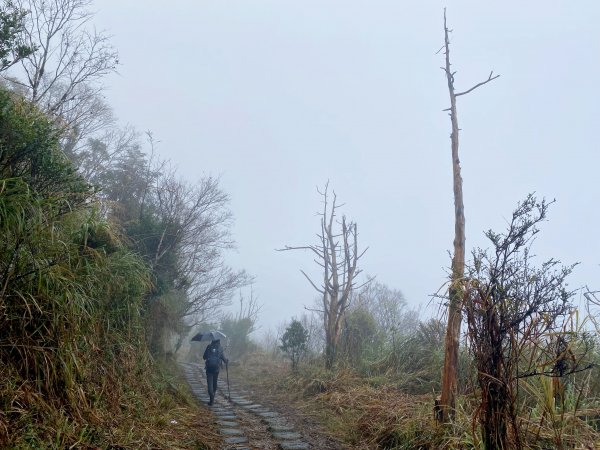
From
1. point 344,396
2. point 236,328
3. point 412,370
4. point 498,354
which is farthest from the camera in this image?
point 236,328

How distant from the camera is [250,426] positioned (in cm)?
836

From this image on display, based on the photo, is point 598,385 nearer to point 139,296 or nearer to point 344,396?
point 344,396

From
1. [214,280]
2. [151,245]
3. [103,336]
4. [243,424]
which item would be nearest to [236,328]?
[214,280]

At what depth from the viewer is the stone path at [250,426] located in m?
7.08

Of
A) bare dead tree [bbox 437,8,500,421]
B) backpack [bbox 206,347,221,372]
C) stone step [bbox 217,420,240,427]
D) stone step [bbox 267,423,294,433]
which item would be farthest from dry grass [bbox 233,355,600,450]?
backpack [bbox 206,347,221,372]

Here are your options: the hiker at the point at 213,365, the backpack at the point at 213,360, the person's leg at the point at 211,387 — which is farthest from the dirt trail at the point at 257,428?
the backpack at the point at 213,360

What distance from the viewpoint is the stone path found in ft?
23.2

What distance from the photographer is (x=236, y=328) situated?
27.5 m

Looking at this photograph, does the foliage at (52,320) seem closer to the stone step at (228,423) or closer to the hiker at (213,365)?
the stone step at (228,423)

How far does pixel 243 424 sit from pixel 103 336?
2.87m

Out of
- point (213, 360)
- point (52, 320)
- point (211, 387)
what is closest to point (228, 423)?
point (211, 387)

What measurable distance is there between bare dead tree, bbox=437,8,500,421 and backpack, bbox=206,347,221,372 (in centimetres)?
594

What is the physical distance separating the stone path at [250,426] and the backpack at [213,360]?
0.66m

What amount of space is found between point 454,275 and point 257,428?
4.47 m
